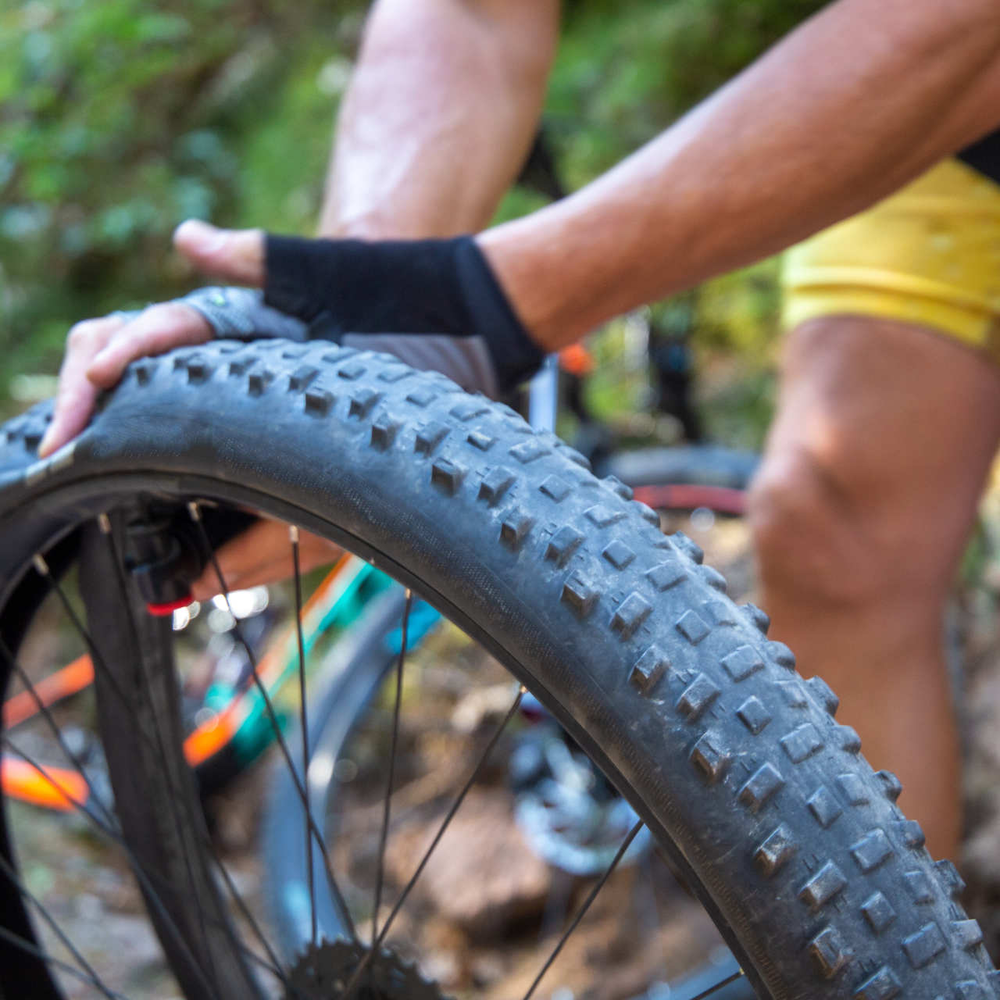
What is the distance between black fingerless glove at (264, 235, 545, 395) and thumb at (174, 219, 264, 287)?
51 mm

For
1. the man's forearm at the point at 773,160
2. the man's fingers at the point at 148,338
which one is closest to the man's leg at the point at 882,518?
the man's forearm at the point at 773,160

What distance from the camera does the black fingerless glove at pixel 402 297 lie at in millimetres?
871

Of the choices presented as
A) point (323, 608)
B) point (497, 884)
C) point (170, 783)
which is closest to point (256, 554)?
point (170, 783)

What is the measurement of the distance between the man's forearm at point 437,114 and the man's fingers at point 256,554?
1.15ft

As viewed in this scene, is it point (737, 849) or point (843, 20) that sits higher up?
point (843, 20)

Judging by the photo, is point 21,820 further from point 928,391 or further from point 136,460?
point 928,391

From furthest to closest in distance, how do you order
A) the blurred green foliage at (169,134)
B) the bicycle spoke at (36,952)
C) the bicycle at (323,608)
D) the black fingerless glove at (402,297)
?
the blurred green foliage at (169,134) < the bicycle at (323,608) < the bicycle spoke at (36,952) < the black fingerless glove at (402,297)

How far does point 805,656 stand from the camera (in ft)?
4.61

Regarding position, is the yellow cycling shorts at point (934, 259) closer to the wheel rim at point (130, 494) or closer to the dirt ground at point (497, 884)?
the dirt ground at point (497, 884)

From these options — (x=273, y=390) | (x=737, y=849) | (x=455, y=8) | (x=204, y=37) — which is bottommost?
(x=737, y=849)

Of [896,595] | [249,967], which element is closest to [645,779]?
[249,967]

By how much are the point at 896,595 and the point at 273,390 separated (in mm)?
957

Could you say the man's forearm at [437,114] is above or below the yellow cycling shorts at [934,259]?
above

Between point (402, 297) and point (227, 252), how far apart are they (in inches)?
7.6
